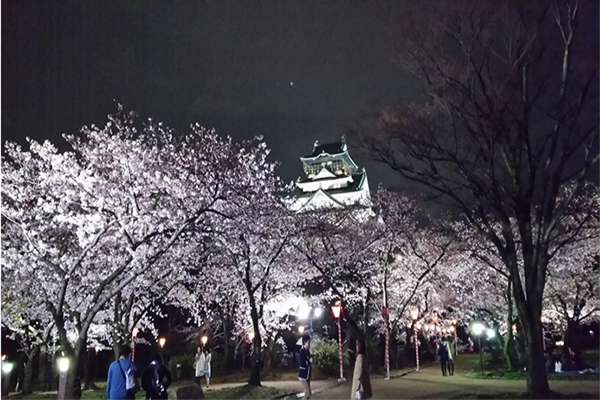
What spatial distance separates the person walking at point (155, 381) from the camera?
909 centimetres

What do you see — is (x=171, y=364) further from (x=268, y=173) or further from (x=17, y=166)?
(x=17, y=166)

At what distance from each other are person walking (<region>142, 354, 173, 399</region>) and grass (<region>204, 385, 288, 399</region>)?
7.72 meters

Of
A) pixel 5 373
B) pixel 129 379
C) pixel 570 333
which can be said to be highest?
pixel 570 333

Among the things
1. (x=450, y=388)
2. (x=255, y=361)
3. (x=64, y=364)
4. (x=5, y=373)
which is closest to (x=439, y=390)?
(x=450, y=388)

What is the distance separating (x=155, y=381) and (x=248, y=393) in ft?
28.0

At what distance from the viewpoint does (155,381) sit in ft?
29.9

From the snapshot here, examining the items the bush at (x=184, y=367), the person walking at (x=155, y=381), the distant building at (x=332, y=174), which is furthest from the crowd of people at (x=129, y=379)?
the distant building at (x=332, y=174)

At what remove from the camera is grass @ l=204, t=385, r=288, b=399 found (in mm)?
16552

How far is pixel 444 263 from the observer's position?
29.8 metres

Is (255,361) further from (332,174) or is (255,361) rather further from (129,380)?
(332,174)

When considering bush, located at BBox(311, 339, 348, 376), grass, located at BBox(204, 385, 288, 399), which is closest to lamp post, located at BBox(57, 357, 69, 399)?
grass, located at BBox(204, 385, 288, 399)

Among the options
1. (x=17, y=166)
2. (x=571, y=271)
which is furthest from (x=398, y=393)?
(x=571, y=271)

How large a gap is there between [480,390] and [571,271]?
1353 centimetres

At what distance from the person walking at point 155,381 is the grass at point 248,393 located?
7725 mm
